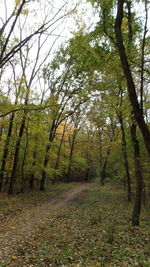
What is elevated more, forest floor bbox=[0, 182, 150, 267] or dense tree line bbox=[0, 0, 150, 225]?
dense tree line bbox=[0, 0, 150, 225]

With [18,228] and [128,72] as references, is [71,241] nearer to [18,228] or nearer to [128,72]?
[18,228]

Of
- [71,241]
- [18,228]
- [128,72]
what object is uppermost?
[128,72]

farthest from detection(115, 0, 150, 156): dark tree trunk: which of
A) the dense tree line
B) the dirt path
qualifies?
the dirt path

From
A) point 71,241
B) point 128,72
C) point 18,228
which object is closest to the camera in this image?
point 128,72

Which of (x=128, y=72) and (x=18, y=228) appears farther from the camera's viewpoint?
(x=18, y=228)

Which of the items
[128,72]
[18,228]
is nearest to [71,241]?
[18,228]

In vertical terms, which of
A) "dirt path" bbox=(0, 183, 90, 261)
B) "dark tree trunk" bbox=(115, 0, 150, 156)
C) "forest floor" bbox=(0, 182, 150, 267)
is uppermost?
"dark tree trunk" bbox=(115, 0, 150, 156)

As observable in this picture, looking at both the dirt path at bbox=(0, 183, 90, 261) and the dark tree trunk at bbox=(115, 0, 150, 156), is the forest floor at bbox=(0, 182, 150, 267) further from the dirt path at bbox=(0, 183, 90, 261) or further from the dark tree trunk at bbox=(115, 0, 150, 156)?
the dark tree trunk at bbox=(115, 0, 150, 156)

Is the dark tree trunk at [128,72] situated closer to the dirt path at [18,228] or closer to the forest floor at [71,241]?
the forest floor at [71,241]

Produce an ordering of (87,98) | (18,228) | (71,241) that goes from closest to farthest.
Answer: (71,241)
(18,228)
(87,98)

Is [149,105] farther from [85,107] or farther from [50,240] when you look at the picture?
[85,107]

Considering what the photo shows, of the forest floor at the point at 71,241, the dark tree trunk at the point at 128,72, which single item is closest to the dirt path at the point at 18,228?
the forest floor at the point at 71,241

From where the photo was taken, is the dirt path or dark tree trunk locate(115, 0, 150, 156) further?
the dirt path

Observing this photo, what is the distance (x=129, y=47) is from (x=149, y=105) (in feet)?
6.93
